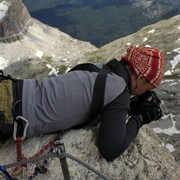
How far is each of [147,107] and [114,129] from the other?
1.64m

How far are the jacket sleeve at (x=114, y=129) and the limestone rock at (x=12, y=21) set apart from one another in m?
124

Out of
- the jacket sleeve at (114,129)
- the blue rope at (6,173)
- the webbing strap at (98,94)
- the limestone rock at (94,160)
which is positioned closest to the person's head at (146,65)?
the jacket sleeve at (114,129)

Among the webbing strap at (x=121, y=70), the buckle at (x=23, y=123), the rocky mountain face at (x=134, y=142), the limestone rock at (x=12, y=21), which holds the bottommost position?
the limestone rock at (x=12, y=21)

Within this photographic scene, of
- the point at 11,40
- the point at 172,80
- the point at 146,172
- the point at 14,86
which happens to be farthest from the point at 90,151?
the point at 11,40

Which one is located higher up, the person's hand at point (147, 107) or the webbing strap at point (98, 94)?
the webbing strap at point (98, 94)

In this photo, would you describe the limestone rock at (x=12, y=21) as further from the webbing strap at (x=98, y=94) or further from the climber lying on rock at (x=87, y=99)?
the webbing strap at (x=98, y=94)

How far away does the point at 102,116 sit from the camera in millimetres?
7637

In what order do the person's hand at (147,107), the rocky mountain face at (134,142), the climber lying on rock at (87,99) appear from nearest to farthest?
the climber lying on rock at (87,99) → the rocky mountain face at (134,142) → the person's hand at (147,107)

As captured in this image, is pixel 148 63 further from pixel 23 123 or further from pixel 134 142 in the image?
pixel 23 123

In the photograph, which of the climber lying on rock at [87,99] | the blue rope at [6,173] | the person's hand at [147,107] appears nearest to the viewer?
the blue rope at [6,173]

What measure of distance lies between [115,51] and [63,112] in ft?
275

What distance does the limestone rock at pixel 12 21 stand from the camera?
13088 cm

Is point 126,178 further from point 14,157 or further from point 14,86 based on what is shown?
point 14,86

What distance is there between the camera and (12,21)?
5433 inches
